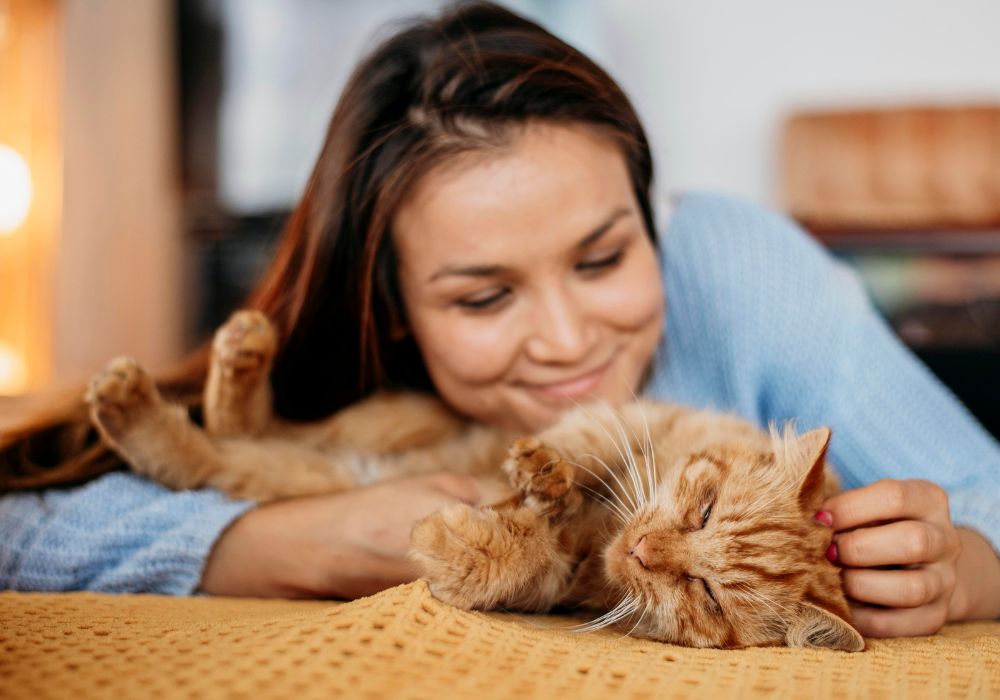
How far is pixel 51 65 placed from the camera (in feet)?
12.7

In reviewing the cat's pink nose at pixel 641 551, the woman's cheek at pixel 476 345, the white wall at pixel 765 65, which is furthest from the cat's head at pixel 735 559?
the white wall at pixel 765 65

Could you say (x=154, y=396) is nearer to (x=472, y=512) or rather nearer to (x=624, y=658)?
(x=472, y=512)

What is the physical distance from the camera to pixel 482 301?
1.32 m

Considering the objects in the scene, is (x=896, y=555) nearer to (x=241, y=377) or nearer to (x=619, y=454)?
(x=619, y=454)

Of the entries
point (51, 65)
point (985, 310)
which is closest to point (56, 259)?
point (51, 65)

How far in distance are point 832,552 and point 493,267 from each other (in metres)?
0.61

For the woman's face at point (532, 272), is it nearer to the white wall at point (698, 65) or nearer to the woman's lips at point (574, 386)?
the woman's lips at point (574, 386)

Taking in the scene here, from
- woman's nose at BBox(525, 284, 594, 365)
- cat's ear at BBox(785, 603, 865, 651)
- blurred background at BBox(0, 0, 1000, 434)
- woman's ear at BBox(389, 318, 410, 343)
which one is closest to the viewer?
cat's ear at BBox(785, 603, 865, 651)

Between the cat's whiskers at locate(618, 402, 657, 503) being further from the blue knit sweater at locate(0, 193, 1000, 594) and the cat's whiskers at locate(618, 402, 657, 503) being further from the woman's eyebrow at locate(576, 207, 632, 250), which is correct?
the blue knit sweater at locate(0, 193, 1000, 594)

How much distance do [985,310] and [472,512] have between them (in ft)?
12.4

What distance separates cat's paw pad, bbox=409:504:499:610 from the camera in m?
0.88

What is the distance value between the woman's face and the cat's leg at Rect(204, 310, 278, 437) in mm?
261

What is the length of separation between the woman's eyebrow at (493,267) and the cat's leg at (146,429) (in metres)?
0.48

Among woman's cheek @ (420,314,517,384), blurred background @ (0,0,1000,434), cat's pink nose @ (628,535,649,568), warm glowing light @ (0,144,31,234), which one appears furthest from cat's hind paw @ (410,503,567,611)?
warm glowing light @ (0,144,31,234)
